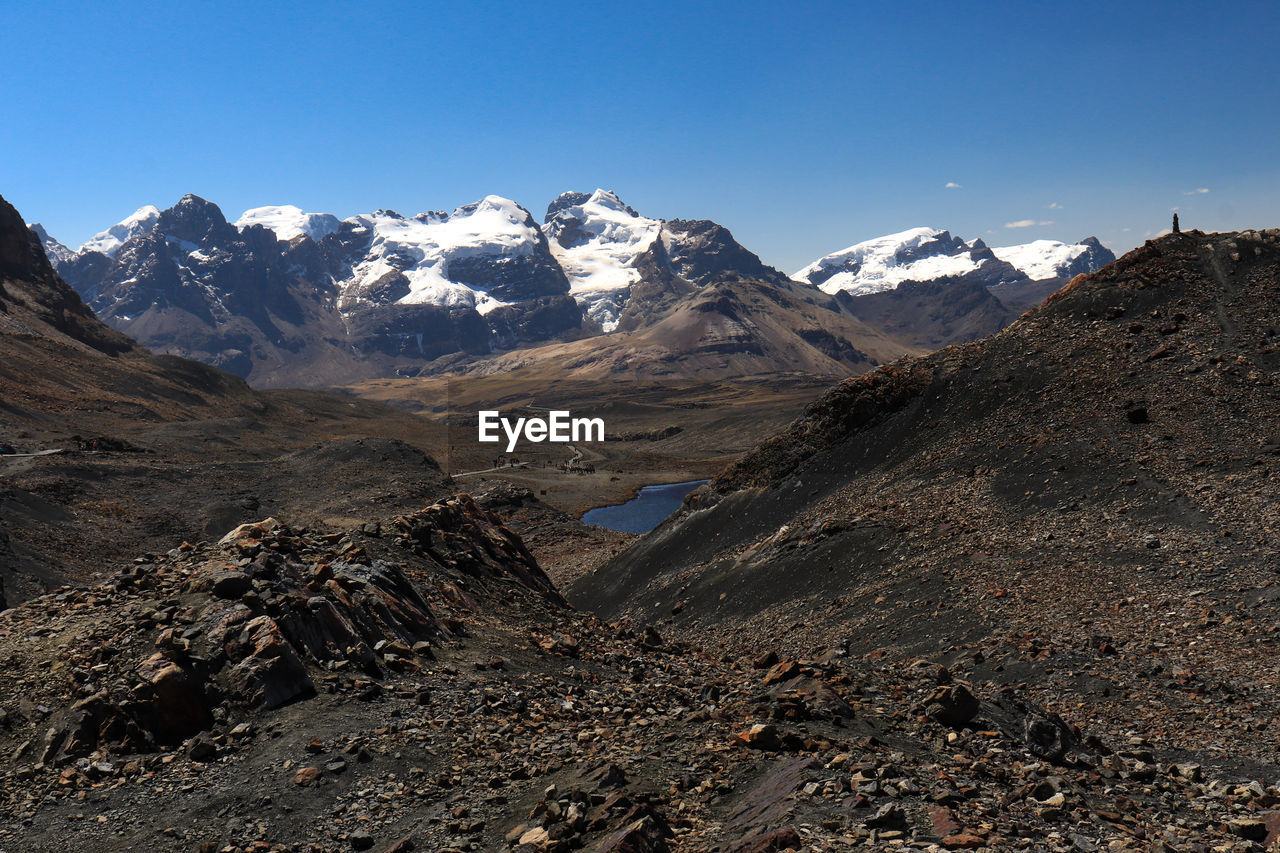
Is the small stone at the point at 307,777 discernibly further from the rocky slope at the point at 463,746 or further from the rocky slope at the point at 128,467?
the rocky slope at the point at 128,467

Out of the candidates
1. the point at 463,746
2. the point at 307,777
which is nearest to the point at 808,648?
the point at 463,746

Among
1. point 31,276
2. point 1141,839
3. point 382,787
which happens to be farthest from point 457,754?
point 31,276

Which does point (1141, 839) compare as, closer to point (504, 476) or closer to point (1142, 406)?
point (1142, 406)

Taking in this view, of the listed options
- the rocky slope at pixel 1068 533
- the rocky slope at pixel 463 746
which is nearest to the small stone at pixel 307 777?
the rocky slope at pixel 463 746

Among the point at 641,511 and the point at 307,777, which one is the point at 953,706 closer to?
the point at 307,777

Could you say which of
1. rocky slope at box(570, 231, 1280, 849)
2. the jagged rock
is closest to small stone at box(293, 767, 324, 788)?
rocky slope at box(570, 231, 1280, 849)

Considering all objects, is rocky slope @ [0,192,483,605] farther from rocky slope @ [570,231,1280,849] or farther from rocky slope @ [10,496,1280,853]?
rocky slope @ [570,231,1280,849]
